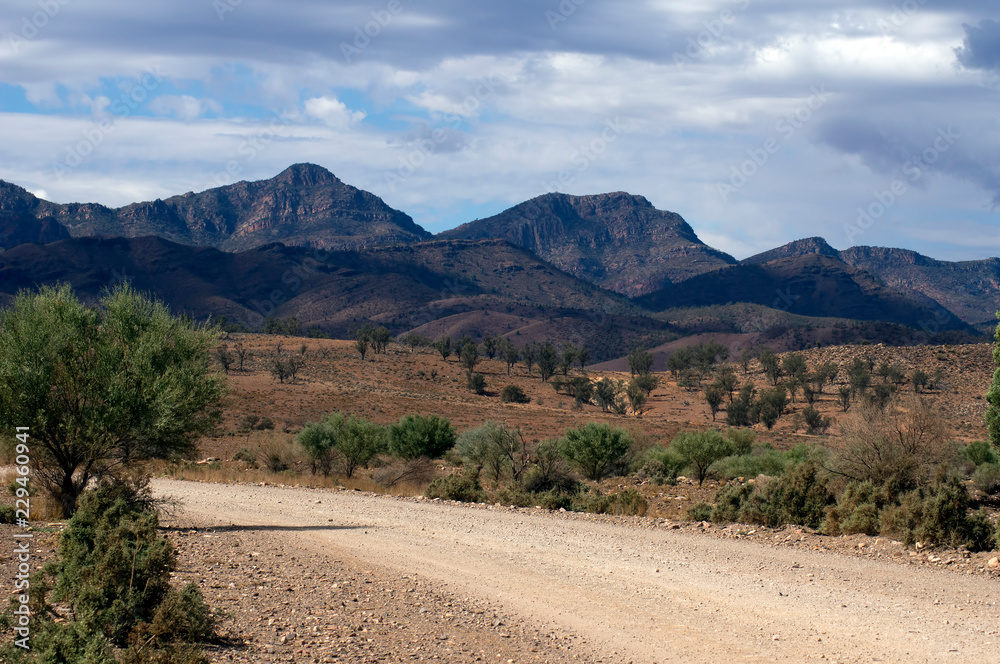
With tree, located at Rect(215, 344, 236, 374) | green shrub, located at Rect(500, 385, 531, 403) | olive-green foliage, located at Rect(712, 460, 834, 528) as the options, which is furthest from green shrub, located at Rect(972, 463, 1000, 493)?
tree, located at Rect(215, 344, 236, 374)

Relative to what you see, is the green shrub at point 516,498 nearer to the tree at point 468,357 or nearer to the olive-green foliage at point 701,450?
the olive-green foliage at point 701,450

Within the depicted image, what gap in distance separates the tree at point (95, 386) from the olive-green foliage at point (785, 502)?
10.4m

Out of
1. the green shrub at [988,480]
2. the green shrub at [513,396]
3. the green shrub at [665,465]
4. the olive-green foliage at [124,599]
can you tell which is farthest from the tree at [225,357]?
the olive-green foliage at [124,599]

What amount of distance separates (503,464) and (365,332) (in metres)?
77.7

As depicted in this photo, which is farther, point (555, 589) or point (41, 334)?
point (41, 334)

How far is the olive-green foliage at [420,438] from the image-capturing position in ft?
99.1

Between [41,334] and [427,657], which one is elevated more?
[41,334]

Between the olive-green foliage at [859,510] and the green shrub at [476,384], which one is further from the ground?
the green shrub at [476,384]

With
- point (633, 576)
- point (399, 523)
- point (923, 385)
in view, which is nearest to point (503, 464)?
point (399, 523)

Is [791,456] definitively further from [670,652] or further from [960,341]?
[960,341]

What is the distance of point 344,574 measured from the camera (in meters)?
11.1

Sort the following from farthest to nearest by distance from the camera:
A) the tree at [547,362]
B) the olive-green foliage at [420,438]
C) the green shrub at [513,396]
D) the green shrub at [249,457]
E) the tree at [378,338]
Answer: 1. the tree at [378,338]
2. the tree at [547,362]
3. the green shrub at [513,396]
4. the olive-green foliage at [420,438]
5. the green shrub at [249,457]

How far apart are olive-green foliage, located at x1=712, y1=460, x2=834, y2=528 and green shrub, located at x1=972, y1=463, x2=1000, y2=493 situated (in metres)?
4.34

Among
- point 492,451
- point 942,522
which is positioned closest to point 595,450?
point 492,451
